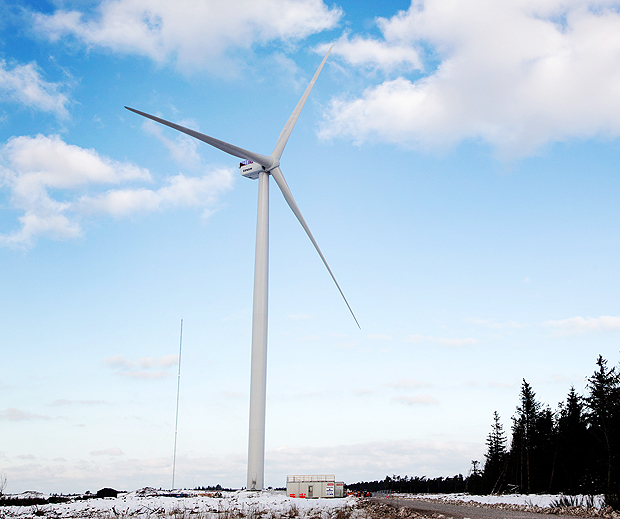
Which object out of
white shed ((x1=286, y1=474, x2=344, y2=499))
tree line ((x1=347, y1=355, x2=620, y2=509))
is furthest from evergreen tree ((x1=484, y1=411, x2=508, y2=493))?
white shed ((x1=286, y1=474, x2=344, y2=499))

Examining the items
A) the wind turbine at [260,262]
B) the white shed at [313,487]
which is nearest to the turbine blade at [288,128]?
the wind turbine at [260,262]

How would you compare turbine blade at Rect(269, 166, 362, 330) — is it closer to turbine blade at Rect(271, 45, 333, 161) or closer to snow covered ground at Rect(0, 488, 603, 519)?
turbine blade at Rect(271, 45, 333, 161)

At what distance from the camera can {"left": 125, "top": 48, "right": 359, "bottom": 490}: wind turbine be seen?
42250 mm

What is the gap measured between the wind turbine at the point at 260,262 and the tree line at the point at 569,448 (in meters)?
23.5

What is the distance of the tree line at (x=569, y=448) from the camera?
1964 inches

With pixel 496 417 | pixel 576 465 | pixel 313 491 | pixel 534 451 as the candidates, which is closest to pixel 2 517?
pixel 313 491

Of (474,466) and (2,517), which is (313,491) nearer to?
(2,517)

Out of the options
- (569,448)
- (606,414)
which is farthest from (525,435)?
(606,414)

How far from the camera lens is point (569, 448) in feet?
213

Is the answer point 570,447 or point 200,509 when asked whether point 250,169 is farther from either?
point 570,447

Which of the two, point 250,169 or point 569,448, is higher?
point 250,169

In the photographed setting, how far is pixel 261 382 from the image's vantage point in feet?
142

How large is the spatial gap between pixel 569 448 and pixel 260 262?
44.4 m

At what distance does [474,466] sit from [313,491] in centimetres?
9096
